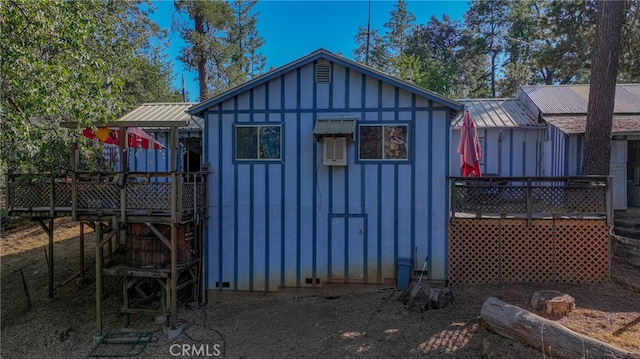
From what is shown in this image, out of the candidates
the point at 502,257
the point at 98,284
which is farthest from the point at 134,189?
the point at 502,257

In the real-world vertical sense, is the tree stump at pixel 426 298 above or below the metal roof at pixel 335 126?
below

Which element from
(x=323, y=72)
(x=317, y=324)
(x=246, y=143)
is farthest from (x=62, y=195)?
(x=323, y=72)


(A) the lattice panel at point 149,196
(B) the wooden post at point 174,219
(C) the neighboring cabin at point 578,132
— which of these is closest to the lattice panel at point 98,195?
(A) the lattice panel at point 149,196

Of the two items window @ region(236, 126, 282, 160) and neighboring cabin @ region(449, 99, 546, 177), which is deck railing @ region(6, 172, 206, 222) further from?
neighboring cabin @ region(449, 99, 546, 177)

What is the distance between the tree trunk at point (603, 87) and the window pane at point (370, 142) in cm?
520

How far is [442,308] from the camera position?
23.6ft

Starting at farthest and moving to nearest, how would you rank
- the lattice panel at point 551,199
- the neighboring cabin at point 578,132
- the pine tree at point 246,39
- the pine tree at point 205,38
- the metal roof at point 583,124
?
the pine tree at point 246,39, the pine tree at point 205,38, the neighboring cabin at point 578,132, the metal roof at point 583,124, the lattice panel at point 551,199

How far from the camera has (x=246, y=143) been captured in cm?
874

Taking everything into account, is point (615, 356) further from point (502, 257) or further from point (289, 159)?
point (289, 159)

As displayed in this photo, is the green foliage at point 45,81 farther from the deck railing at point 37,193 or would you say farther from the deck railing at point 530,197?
the deck railing at point 530,197

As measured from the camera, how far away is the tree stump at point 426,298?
23.6ft

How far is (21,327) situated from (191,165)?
19.8ft

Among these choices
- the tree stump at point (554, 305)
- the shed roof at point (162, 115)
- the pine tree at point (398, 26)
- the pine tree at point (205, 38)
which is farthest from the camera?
the pine tree at point (398, 26)

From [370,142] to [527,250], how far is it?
4.07m
